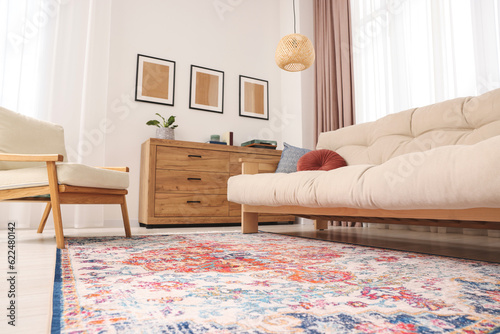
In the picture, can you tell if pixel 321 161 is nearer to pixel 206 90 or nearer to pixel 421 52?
pixel 421 52

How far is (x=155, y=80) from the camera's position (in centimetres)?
356

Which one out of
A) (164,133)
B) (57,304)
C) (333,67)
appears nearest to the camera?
(57,304)

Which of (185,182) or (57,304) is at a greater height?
(185,182)

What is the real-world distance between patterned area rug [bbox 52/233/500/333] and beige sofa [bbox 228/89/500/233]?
0.21 m

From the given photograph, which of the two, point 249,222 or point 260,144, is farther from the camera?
point 260,144

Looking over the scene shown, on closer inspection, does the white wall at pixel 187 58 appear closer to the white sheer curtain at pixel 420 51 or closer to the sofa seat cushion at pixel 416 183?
the white sheer curtain at pixel 420 51

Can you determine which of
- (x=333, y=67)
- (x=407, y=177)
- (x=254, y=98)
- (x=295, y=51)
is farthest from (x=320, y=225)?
(x=254, y=98)

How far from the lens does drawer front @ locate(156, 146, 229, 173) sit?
122 inches

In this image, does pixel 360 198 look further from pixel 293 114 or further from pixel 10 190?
pixel 293 114

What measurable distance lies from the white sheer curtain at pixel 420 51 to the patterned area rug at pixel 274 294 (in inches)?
71.7

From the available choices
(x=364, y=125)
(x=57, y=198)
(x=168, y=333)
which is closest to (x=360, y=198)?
(x=168, y=333)

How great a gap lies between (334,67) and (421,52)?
1011 mm

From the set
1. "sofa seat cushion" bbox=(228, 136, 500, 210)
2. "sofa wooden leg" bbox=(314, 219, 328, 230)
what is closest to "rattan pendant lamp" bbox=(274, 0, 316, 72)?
"sofa wooden leg" bbox=(314, 219, 328, 230)

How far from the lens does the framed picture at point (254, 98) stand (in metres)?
4.07
